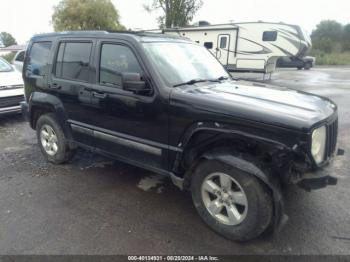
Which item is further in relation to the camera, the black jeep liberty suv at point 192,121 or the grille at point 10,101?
the grille at point 10,101

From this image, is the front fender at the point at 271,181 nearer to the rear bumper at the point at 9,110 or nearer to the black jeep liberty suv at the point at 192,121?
the black jeep liberty suv at the point at 192,121

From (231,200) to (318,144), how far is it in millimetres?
→ 943

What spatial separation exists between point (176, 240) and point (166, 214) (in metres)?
0.47

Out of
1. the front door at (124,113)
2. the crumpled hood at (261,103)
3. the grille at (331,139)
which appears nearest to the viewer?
the crumpled hood at (261,103)

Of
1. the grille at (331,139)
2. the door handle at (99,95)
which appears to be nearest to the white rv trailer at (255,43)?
the door handle at (99,95)

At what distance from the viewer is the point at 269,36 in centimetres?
1434

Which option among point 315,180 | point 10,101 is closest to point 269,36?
point 10,101

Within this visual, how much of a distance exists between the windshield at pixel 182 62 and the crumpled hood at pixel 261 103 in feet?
0.76

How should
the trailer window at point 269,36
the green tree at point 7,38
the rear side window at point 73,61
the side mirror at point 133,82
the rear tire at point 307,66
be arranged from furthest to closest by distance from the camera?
the green tree at point 7,38, the rear tire at point 307,66, the trailer window at point 269,36, the rear side window at point 73,61, the side mirror at point 133,82

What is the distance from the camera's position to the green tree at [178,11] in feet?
90.1

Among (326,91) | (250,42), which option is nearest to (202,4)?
(250,42)

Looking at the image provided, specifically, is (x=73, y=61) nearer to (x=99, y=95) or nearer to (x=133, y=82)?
(x=99, y=95)

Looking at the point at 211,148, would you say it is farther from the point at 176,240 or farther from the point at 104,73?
the point at 104,73

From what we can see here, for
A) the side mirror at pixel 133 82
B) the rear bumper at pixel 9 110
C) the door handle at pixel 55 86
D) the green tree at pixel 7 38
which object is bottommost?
the rear bumper at pixel 9 110
